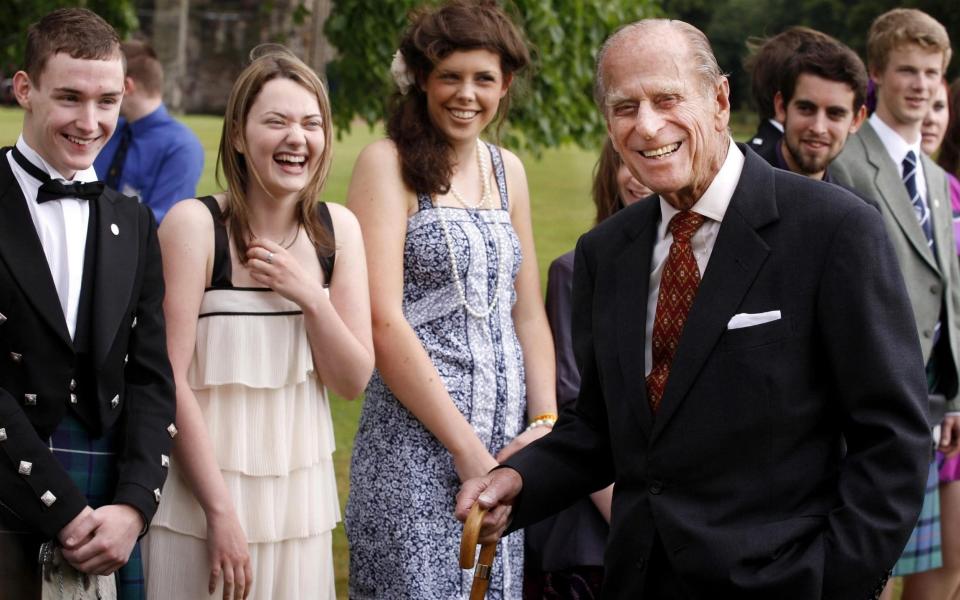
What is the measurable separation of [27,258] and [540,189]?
26.2m

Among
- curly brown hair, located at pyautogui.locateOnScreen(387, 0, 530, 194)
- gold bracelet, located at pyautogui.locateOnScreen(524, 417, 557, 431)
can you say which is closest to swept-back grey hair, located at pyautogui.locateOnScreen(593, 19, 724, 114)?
curly brown hair, located at pyautogui.locateOnScreen(387, 0, 530, 194)

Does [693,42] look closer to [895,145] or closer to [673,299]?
[673,299]

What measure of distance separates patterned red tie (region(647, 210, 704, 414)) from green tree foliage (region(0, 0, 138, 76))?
9456mm

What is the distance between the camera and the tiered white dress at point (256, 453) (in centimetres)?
351

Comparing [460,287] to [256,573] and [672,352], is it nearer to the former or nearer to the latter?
[256,573]

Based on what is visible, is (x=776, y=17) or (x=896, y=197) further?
(x=776, y=17)

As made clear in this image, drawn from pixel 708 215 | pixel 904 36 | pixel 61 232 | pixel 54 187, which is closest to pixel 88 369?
pixel 61 232

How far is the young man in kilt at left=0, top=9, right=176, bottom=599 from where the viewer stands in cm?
318

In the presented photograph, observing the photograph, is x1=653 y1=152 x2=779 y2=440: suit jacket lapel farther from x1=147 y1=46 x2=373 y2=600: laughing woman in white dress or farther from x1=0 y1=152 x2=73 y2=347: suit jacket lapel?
x1=0 y1=152 x2=73 y2=347: suit jacket lapel

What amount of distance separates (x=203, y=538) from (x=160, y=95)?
395 centimetres

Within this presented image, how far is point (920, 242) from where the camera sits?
16.4 feet

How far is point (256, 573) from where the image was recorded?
11.8 ft

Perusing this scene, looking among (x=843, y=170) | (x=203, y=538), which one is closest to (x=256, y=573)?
(x=203, y=538)

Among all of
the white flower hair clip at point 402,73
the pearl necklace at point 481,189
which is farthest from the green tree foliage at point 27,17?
the pearl necklace at point 481,189
